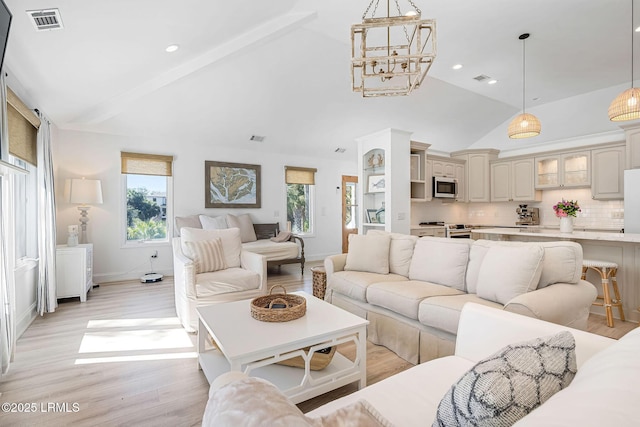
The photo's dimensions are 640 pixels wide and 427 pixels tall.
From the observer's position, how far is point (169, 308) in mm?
3648

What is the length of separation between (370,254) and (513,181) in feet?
15.0

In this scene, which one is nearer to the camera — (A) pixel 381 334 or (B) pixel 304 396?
(B) pixel 304 396

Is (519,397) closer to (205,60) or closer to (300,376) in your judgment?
(300,376)

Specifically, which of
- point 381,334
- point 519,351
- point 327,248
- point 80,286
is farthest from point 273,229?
point 519,351

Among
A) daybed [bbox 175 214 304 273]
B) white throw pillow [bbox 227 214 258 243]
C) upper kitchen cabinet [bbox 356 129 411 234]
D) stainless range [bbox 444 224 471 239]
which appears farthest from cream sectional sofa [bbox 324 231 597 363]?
stainless range [bbox 444 224 471 239]

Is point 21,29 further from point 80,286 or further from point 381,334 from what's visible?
point 381,334

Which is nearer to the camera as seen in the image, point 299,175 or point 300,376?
point 300,376

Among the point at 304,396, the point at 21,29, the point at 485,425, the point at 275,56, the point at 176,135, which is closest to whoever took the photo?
the point at 485,425

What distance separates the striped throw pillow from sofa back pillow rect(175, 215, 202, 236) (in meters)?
2.08

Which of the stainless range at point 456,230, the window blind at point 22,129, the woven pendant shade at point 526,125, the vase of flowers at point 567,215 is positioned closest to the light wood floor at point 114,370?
the vase of flowers at point 567,215

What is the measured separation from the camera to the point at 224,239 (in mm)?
3680

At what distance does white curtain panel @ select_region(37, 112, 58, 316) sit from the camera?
11.1 ft

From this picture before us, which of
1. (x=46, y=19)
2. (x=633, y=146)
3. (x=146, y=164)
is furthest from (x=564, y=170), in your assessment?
(x=146, y=164)

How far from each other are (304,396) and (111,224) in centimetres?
473
